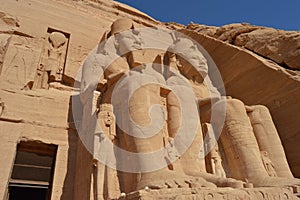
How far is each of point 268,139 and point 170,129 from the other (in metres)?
1.18

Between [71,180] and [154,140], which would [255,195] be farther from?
[71,180]

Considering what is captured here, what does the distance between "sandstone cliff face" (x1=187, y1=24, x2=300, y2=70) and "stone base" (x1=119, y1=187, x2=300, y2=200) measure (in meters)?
3.19

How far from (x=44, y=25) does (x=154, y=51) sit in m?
2.12

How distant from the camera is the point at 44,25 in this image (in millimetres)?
5305

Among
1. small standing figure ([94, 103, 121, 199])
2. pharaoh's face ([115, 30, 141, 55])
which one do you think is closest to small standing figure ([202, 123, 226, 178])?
small standing figure ([94, 103, 121, 199])

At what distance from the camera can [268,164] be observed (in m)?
3.14

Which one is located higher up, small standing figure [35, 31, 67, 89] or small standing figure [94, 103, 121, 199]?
small standing figure [35, 31, 67, 89]

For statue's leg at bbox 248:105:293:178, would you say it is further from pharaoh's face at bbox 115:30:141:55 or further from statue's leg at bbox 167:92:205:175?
pharaoh's face at bbox 115:30:141:55

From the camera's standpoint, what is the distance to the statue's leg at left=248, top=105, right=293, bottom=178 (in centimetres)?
313

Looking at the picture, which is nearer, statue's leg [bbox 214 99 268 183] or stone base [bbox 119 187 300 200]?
stone base [bbox 119 187 300 200]

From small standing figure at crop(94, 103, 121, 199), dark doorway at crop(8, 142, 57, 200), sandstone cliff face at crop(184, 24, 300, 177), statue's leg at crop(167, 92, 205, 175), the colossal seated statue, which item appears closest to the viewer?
the colossal seated statue

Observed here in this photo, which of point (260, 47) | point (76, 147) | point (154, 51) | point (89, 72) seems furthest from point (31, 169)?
point (260, 47)

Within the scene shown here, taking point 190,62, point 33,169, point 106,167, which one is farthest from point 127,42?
point 33,169

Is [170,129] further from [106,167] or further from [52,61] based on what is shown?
[52,61]
